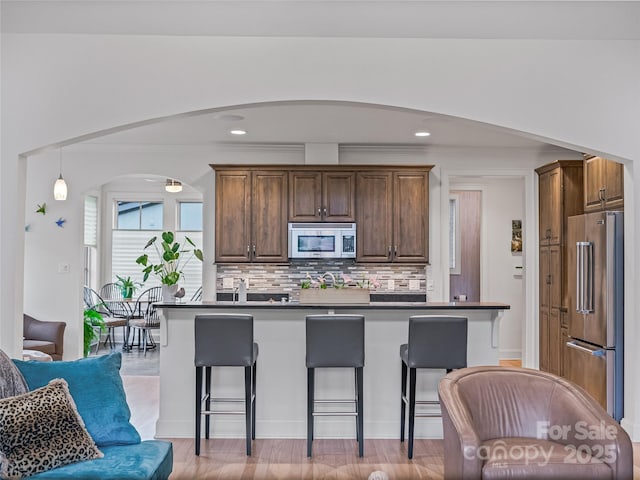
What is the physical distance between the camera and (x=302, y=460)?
3994 mm

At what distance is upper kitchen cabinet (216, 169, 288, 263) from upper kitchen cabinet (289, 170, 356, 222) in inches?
4.9

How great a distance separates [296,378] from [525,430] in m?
1.91

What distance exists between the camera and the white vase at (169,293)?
15.2ft

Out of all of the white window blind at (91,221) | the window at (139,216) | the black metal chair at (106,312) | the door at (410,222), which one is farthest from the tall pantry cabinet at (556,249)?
the white window blind at (91,221)

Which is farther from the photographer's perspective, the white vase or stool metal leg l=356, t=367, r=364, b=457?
the white vase

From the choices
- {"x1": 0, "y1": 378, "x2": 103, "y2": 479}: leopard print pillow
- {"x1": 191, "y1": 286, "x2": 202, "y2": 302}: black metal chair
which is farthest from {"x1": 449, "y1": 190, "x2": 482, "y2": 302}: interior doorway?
{"x1": 0, "y1": 378, "x2": 103, "y2": 479}: leopard print pillow

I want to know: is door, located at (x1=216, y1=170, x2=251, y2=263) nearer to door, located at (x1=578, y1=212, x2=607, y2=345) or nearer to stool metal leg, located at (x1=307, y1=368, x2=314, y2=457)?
stool metal leg, located at (x1=307, y1=368, x2=314, y2=457)

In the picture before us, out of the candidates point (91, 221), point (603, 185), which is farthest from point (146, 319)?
point (603, 185)

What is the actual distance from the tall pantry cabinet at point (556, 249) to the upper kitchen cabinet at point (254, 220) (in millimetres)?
2902

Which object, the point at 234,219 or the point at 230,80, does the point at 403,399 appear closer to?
the point at 230,80

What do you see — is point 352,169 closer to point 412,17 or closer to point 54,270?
point 412,17

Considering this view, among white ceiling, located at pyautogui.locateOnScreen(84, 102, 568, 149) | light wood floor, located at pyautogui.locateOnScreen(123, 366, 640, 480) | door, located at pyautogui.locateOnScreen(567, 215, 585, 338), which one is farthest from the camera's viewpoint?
white ceiling, located at pyautogui.locateOnScreen(84, 102, 568, 149)

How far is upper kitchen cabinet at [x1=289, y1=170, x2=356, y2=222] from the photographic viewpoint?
6715 millimetres

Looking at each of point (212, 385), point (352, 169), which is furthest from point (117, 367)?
point (352, 169)
